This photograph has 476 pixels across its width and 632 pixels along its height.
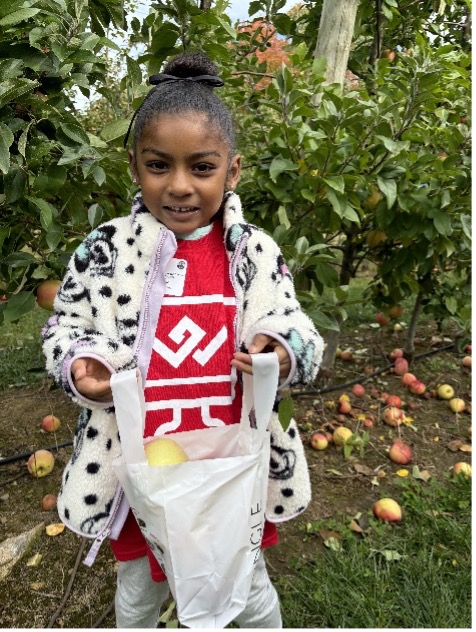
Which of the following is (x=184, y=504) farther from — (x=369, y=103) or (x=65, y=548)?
(x=369, y=103)

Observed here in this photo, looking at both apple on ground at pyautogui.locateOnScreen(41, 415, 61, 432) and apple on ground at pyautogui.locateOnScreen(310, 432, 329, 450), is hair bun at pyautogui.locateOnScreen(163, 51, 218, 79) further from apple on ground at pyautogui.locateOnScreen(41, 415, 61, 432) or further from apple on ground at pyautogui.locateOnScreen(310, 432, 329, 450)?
apple on ground at pyautogui.locateOnScreen(41, 415, 61, 432)

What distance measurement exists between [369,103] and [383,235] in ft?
3.07

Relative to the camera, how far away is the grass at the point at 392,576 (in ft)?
5.41

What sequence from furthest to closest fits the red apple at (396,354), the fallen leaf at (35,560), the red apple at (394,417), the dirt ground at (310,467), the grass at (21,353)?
the red apple at (396,354), the grass at (21,353), the red apple at (394,417), the fallen leaf at (35,560), the dirt ground at (310,467)

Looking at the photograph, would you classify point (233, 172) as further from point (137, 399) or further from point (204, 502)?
point (204, 502)

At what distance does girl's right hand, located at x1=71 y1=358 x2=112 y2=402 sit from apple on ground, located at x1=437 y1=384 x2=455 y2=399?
259 cm

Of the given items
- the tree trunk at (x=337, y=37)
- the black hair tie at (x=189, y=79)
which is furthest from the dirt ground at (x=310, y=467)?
the tree trunk at (x=337, y=37)

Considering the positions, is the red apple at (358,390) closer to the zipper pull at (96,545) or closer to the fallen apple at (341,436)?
the fallen apple at (341,436)

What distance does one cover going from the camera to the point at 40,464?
236cm

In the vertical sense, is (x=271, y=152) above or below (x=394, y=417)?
above

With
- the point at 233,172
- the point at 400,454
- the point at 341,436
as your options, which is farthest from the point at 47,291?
the point at 400,454

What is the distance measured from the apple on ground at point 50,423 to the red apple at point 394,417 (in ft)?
5.88

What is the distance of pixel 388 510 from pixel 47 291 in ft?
5.17

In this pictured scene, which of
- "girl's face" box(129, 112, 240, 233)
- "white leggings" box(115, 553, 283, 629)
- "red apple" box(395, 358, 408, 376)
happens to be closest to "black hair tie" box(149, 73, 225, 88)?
"girl's face" box(129, 112, 240, 233)
